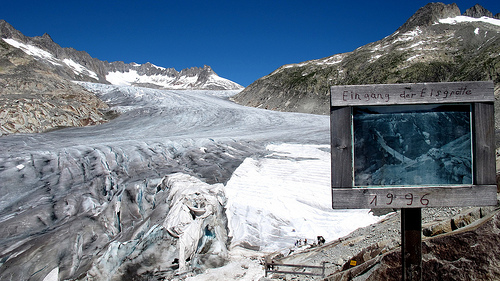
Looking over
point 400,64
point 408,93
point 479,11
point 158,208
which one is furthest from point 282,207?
point 479,11

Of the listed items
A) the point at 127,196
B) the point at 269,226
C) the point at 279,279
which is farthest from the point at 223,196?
the point at 279,279

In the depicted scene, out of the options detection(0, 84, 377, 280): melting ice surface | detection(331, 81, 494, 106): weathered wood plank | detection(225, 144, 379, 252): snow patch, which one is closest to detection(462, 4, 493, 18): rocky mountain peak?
detection(0, 84, 377, 280): melting ice surface

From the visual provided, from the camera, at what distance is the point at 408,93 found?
2.69 meters

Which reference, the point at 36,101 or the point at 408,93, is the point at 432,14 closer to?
the point at 36,101

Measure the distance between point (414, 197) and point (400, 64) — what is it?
118 feet

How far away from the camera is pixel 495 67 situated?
83.9ft

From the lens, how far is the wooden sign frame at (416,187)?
2.61 meters

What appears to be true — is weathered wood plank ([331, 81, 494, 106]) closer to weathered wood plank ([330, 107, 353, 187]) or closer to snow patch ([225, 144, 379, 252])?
weathered wood plank ([330, 107, 353, 187])

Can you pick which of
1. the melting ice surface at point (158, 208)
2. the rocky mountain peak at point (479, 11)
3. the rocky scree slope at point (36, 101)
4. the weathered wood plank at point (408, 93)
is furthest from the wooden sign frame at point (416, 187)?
the rocky mountain peak at point (479, 11)

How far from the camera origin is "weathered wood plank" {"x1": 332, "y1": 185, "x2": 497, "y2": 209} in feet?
8.60

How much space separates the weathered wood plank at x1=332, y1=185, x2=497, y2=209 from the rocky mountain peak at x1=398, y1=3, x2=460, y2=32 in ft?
158

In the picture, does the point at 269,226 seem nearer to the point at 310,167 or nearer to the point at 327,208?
the point at 327,208

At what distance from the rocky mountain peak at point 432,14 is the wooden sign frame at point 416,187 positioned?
47.9 meters

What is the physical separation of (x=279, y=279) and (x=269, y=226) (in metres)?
3.16
